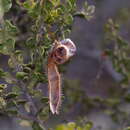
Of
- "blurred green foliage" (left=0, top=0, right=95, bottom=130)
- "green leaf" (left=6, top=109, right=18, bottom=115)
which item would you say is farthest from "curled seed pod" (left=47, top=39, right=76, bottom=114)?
"green leaf" (left=6, top=109, right=18, bottom=115)

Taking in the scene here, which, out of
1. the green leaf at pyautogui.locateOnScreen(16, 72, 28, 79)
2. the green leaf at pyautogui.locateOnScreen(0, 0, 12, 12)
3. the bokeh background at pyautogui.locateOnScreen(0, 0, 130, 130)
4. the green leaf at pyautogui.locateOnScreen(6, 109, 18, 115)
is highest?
the green leaf at pyautogui.locateOnScreen(0, 0, 12, 12)

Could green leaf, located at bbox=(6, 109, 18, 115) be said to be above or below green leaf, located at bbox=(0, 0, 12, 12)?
below

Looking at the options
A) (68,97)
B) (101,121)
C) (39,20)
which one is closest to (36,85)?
(39,20)

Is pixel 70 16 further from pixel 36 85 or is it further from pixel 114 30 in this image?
pixel 114 30

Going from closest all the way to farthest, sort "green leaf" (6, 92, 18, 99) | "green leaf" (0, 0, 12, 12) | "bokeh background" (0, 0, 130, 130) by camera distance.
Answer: "green leaf" (0, 0, 12, 12) < "green leaf" (6, 92, 18, 99) < "bokeh background" (0, 0, 130, 130)

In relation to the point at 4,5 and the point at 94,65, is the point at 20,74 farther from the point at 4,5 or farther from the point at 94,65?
the point at 94,65

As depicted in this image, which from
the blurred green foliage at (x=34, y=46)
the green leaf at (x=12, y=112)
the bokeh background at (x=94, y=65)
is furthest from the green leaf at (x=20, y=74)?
the bokeh background at (x=94, y=65)

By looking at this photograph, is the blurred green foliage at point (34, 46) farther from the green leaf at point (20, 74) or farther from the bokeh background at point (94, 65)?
the bokeh background at point (94, 65)

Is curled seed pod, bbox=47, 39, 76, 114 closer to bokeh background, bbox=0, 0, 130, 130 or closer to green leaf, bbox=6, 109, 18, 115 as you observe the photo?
green leaf, bbox=6, 109, 18, 115

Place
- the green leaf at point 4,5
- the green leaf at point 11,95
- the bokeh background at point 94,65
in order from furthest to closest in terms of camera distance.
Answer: the bokeh background at point 94,65 < the green leaf at point 11,95 < the green leaf at point 4,5
